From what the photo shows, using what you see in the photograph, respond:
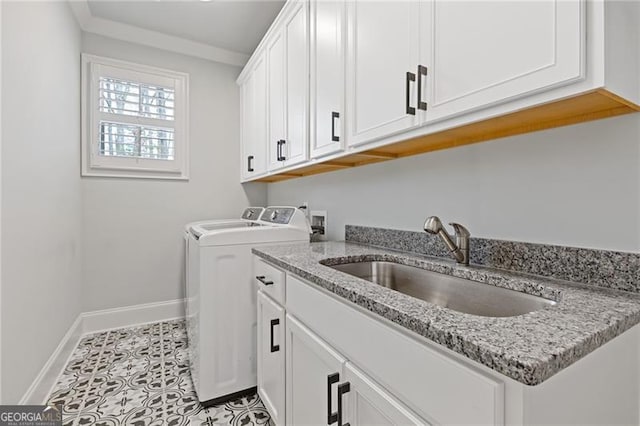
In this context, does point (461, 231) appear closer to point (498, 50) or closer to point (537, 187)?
point (537, 187)

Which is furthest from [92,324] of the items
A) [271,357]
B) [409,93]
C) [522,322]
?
[522,322]

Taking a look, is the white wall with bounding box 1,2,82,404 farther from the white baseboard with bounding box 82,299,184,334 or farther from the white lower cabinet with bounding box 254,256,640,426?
the white lower cabinet with bounding box 254,256,640,426

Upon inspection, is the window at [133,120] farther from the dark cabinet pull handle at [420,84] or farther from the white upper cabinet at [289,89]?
the dark cabinet pull handle at [420,84]

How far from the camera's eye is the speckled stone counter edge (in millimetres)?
809

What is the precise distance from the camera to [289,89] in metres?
1.93

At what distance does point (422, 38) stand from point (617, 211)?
2.48ft

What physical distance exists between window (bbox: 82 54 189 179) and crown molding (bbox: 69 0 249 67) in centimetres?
22

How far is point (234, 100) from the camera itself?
10.4ft

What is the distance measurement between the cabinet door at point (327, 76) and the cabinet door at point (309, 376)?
86 centimetres

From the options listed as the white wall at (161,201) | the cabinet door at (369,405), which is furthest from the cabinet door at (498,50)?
the white wall at (161,201)

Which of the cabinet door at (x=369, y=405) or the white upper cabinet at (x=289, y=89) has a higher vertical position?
the white upper cabinet at (x=289, y=89)

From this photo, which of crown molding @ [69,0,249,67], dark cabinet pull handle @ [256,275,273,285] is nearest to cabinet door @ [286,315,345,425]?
dark cabinet pull handle @ [256,275,273,285]

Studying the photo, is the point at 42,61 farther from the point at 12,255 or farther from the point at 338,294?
the point at 338,294

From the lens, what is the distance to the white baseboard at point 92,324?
1.70m
